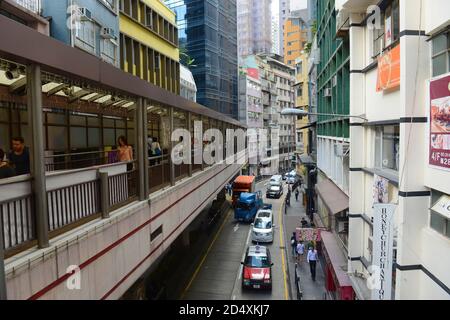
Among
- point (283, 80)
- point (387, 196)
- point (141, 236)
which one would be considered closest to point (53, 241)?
point (141, 236)

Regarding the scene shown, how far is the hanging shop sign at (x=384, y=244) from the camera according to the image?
825cm

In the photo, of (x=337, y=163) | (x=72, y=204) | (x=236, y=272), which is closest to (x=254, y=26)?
(x=337, y=163)

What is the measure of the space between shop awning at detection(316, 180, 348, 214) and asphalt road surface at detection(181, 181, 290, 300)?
4624mm

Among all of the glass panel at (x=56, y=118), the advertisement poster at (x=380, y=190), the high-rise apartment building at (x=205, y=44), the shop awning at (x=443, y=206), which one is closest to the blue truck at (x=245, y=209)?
the advertisement poster at (x=380, y=190)

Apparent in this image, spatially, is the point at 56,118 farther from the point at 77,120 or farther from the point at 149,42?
the point at 149,42

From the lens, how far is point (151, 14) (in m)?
24.6

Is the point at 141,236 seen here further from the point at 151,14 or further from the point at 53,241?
the point at 151,14

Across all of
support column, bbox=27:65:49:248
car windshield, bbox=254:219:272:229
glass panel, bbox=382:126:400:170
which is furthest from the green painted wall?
support column, bbox=27:65:49:248

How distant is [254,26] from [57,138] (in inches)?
3807

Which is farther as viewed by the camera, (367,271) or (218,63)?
(218,63)

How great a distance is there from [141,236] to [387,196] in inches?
267

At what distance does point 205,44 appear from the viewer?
51.9 m

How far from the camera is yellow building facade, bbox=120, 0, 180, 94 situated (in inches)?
827

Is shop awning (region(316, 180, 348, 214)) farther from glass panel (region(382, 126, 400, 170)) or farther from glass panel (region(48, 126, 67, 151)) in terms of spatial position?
glass panel (region(48, 126, 67, 151))
